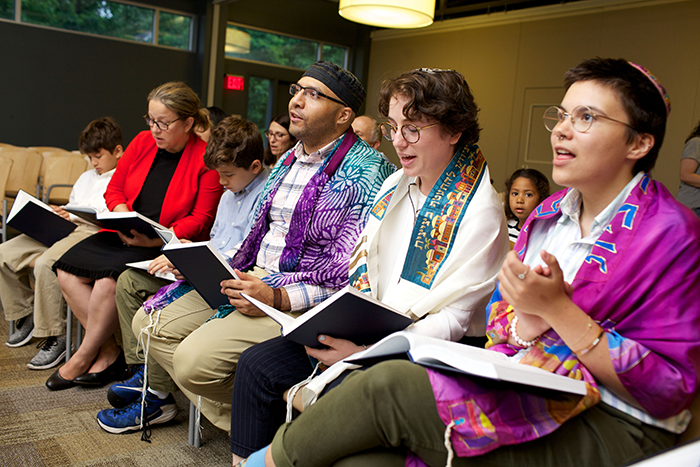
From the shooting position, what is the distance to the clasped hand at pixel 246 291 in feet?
5.62

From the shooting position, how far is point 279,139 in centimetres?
358

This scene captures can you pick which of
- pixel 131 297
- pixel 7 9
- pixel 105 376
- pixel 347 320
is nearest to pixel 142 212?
pixel 131 297

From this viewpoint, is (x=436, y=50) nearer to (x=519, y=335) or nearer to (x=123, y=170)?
(x=123, y=170)

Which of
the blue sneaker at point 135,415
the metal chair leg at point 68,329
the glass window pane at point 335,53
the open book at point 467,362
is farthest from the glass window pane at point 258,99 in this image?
the open book at point 467,362

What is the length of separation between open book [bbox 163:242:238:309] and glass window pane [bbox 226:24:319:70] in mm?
7849

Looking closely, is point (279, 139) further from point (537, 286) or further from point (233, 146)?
point (537, 286)

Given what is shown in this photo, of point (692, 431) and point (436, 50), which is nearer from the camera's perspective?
point (692, 431)

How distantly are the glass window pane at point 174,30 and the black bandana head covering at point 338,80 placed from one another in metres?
7.34

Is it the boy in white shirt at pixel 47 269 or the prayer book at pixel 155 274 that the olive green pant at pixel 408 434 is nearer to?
the prayer book at pixel 155 274

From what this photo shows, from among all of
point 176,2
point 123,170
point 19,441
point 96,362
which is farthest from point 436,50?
point 19,441

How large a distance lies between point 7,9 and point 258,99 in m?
3.72

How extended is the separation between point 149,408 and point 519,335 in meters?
1.65

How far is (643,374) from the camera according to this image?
0.96m

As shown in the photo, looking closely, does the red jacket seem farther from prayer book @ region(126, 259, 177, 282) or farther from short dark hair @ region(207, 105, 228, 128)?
short dark hair @ region(207, 105, 228, 128)
